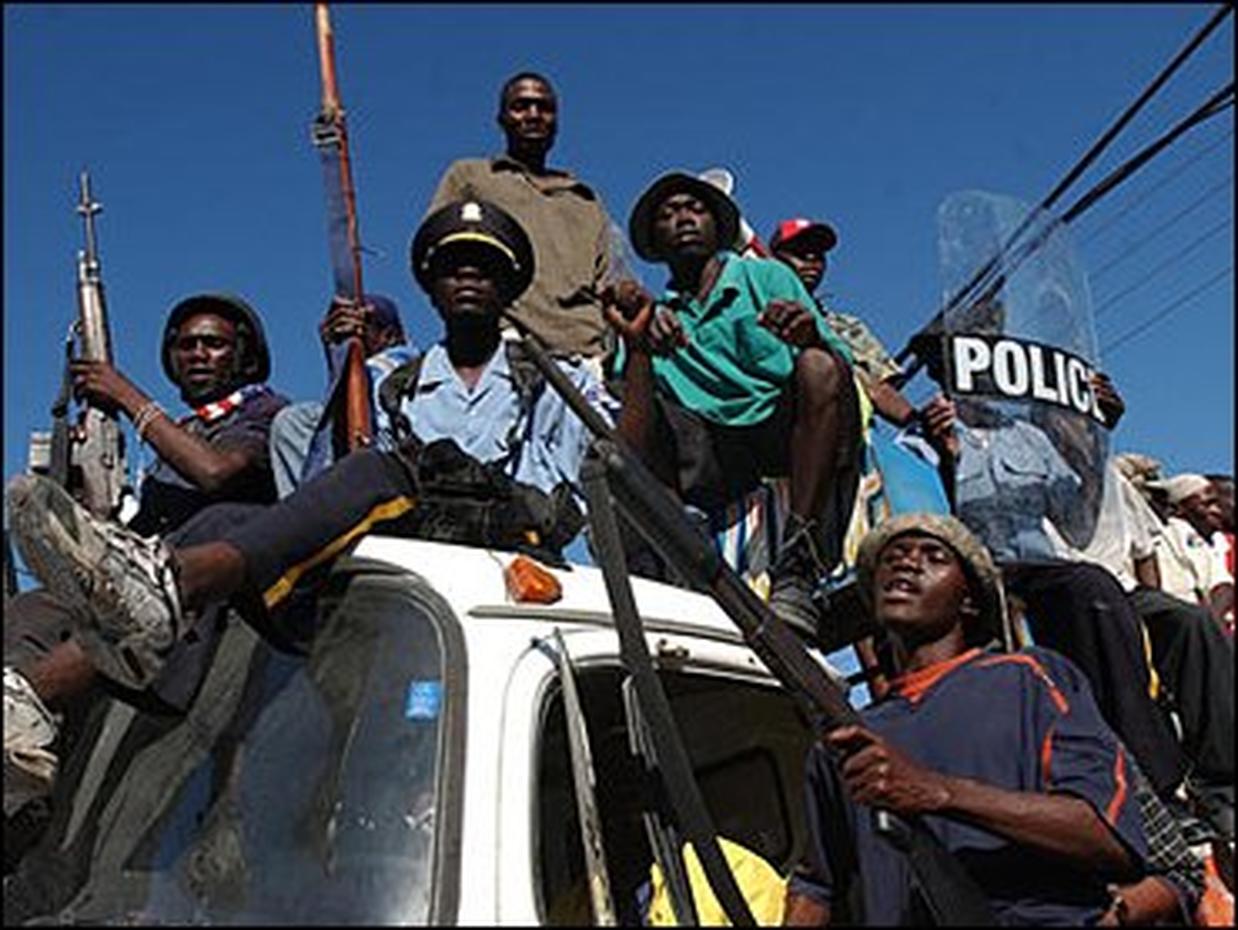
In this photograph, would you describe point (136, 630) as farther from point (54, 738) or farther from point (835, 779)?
point (835, 779)

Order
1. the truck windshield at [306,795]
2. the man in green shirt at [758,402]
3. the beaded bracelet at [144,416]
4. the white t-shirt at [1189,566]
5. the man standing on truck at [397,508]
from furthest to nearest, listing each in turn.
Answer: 1. the white t-shirt at [1189,566]
2. the man in green shirt at [758,402]
3. the beaded bracelet at [144,416]
4. the man standing on truck at [397,508]
5. the truck windshield at [306,795]

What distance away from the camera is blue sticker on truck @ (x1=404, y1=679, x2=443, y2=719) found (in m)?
3.48

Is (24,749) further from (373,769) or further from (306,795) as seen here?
(373,769)

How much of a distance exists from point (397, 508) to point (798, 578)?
4.92 ft

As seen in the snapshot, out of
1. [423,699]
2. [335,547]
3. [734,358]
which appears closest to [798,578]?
[734,358]

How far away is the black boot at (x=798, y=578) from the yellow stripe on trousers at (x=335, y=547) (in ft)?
4.38

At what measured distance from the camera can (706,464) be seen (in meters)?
5.59

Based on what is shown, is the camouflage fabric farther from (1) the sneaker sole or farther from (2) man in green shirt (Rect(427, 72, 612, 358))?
(1) the sneaker sole

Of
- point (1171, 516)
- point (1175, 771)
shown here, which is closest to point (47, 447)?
point (1175, 771)

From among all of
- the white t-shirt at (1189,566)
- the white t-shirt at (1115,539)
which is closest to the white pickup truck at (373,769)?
the white t-shirt at (1115,539)

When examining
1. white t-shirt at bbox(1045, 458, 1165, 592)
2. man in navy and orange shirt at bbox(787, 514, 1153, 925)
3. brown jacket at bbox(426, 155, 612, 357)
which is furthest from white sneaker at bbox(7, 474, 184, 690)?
brown jacket at bbox(426, 155, 612, 357)

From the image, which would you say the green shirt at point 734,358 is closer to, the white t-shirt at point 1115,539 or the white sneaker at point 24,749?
the white t-shirt at point 1115,539

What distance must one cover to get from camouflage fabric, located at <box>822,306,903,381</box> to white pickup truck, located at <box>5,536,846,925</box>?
114 inches

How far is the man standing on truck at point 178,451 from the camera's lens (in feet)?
12.2
